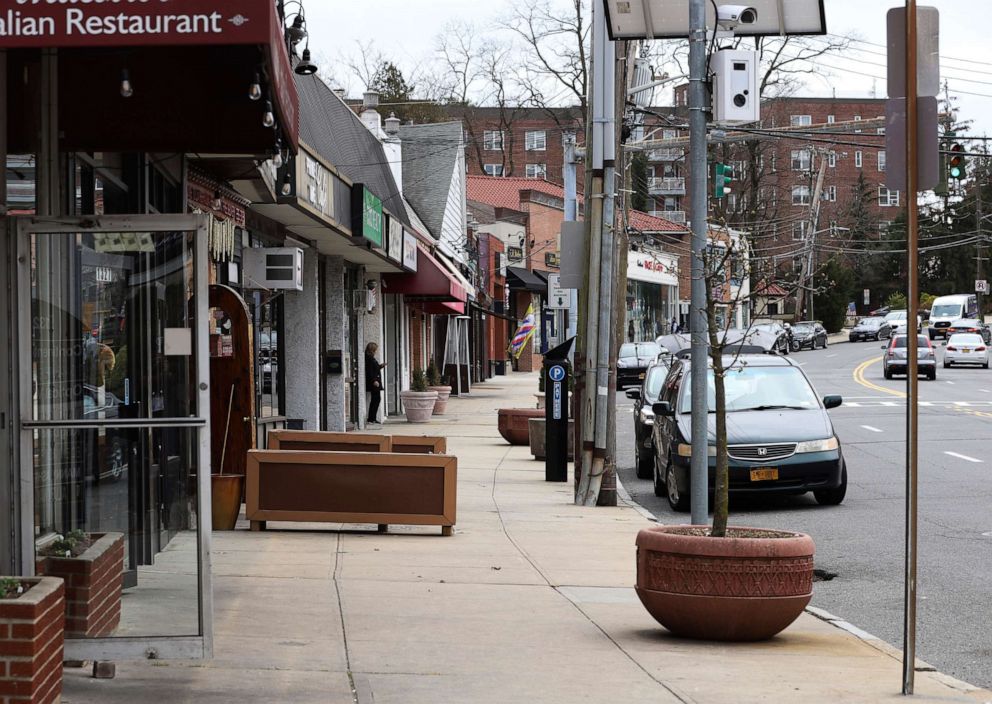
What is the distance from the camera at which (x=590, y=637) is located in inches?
317

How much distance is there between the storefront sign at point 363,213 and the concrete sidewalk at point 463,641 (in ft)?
28.1

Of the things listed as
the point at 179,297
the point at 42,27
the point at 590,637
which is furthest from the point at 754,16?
the point at 42,27

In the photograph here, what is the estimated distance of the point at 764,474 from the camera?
1494cm

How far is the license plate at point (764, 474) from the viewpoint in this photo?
14922 mm

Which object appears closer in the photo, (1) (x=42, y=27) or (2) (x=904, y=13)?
(1) (x=42, y=27)

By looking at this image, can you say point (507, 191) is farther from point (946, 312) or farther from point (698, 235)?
point (698, 235)

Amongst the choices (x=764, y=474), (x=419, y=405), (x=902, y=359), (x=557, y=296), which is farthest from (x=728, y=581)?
(x=902, y=359)

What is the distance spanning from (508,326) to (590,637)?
191ft

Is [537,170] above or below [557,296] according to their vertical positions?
above

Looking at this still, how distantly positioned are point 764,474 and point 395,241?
448 inches

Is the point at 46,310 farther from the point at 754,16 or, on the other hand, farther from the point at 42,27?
the point at 754,16

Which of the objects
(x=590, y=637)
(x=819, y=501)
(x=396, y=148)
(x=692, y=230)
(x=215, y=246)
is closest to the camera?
(x=590, y=637)

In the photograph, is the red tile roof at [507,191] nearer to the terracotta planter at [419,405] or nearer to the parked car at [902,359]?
the parked car at [902,359]

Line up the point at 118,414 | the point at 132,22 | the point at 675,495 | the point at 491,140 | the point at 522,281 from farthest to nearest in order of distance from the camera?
the point at 491,140 → the point at 522,281 → the point at 675,495 → the point at 118,414 → the point at 132,22
